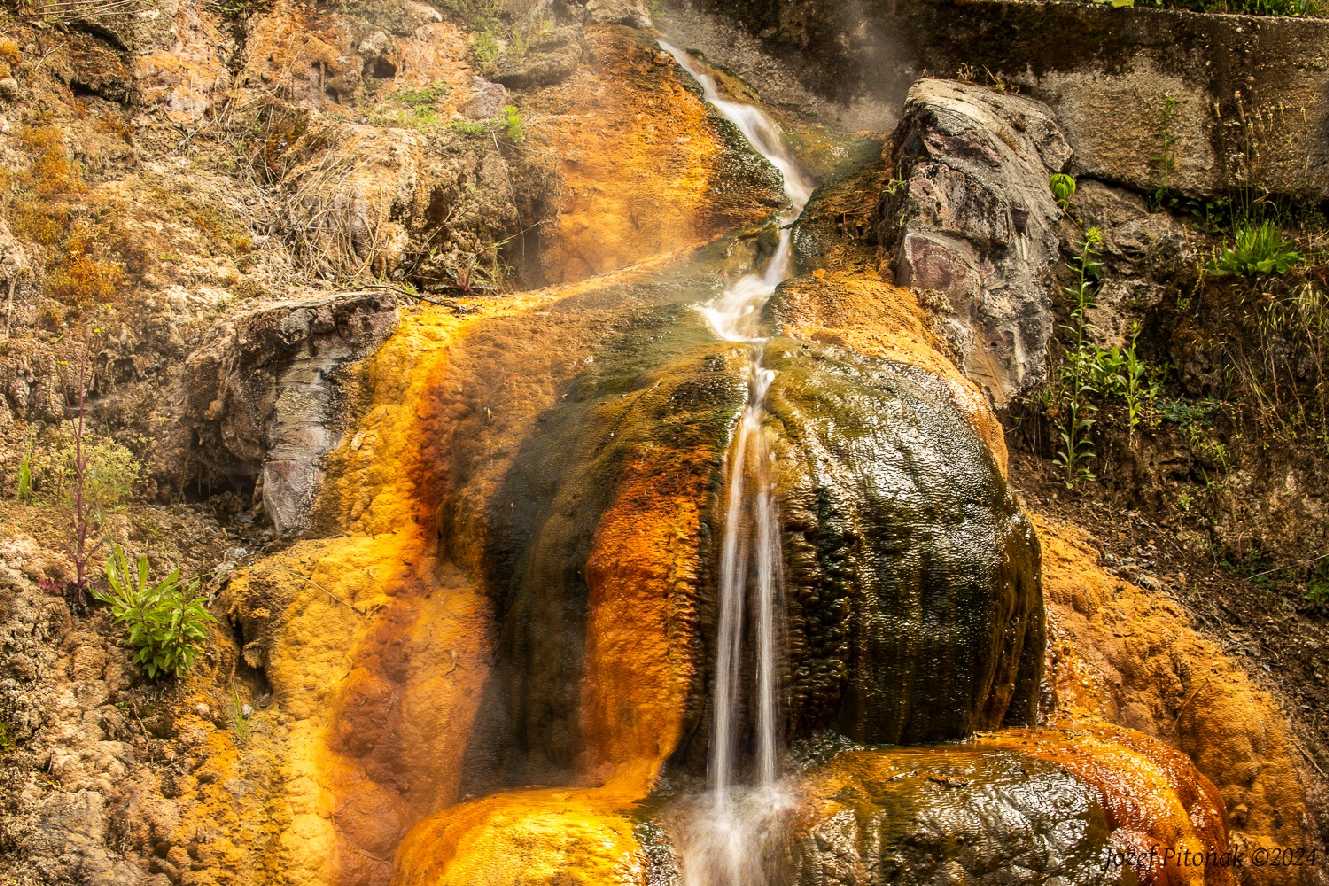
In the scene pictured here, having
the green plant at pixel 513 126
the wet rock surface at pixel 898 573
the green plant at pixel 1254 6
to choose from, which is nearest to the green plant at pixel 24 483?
the wet rock surface at pixel 898 573

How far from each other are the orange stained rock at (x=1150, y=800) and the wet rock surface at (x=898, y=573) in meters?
0.34

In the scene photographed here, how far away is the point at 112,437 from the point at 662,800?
11.5 feet

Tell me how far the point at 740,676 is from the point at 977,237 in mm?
3658

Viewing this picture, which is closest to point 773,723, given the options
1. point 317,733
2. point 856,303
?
point 317,733

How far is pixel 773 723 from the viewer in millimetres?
3828

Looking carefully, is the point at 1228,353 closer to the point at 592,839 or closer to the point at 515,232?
the point at 515,232

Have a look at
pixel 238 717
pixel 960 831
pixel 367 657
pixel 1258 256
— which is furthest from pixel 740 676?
pixel 1258 256

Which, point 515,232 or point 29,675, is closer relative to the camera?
point 29,675

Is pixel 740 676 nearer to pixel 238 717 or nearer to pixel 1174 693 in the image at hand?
pixel 238 717

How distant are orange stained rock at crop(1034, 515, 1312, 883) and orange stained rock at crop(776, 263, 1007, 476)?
2.88 feet

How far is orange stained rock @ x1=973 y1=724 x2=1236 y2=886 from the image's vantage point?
11.3ft

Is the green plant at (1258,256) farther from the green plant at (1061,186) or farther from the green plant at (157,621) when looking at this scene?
the green plant at (157,621)

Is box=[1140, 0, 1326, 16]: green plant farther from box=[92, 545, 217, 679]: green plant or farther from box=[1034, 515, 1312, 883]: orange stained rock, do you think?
box=[92, 545, 217, 679]: green plant

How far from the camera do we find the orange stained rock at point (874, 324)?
5.22 metres
